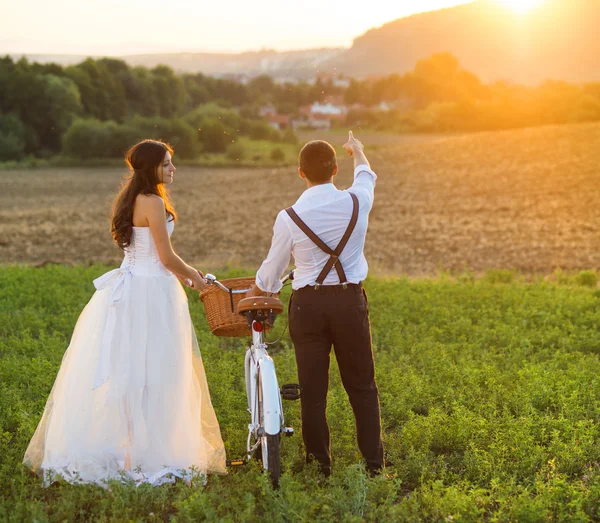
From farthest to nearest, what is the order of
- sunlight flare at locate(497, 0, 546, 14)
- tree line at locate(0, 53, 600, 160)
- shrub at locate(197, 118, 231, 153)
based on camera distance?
sunlight flare at locate(497, 0, 546, 14) → shrub at locate(197, 118, 231, 153) → tree line at locate(0, 53, 600, 160)

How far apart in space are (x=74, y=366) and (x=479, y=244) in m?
19.5

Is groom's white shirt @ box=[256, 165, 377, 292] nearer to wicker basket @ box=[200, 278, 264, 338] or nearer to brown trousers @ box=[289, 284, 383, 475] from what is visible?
brown trousers @ box=[289, 284, 383, 475]

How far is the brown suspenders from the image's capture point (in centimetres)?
513

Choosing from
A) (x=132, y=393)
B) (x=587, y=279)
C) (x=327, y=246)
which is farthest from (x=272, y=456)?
(x=587, y=279)

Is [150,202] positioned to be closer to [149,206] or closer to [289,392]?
[149,206]

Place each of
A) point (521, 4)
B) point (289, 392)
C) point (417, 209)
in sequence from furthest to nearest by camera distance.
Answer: point (521, 4)
point (417, 209)
point (289, 392)

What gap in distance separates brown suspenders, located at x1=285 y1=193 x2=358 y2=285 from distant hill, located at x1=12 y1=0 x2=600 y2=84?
8103 centimetres

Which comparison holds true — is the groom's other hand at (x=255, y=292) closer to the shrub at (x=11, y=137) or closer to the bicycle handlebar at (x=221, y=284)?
the bicycle handlebar at (x=221, y=284)

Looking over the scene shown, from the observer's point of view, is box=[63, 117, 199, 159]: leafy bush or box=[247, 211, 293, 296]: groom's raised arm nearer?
box=[247, 211, 293, 296]: groom's raised arm

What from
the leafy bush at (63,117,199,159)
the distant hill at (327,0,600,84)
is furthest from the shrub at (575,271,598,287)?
the distant hill at (327,0,600,84)

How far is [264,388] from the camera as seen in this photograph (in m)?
5.22

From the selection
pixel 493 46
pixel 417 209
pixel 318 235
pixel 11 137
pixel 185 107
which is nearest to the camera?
pixel 318 235

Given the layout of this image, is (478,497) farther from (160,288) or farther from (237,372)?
(237,372)

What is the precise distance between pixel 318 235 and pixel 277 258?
32cm
